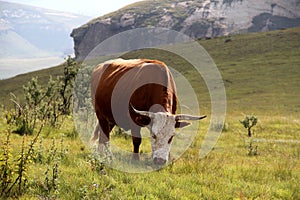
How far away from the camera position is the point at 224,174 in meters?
7.48

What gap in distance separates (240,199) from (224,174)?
189 cm

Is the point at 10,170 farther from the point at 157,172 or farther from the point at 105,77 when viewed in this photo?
the point at 105,77

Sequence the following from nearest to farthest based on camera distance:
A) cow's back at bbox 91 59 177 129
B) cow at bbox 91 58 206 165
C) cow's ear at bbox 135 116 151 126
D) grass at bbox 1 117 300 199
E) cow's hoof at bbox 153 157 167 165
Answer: grass at bbox 1 117 300 199 → cow's hoof at bbox 153 157 167 165 → cow at bbox 91 58 206 165 → cow's ear at bbox 135 116 151 126 → cow's back at bbox 91 59 177 129

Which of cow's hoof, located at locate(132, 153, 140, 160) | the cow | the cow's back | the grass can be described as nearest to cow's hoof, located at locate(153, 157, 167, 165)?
the cow

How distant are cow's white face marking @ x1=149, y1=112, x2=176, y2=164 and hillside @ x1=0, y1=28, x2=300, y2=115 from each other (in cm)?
3282

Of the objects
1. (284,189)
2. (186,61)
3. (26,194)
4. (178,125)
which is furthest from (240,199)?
(186,61)

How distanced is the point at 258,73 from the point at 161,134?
8205 centimetres

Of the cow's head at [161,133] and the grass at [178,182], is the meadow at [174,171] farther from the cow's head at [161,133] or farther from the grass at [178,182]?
the cow's head at [161,133]

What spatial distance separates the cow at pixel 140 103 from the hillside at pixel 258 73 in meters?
31.3

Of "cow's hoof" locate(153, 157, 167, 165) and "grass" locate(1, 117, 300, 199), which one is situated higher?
"cow's hoof" locate(153, 157, 167, 165)

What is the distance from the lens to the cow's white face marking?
24.6ft

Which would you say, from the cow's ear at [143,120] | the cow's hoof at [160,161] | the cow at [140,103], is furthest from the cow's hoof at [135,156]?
the cow's hoof at [160,161]

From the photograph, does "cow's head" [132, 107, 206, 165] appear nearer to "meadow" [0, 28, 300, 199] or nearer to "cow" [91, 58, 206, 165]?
"cow" [91, 58, 206, 165]

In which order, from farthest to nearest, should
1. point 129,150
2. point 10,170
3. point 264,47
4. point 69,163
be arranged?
point 264,47 < point 129,150 < point 69,163 < point 10,170
